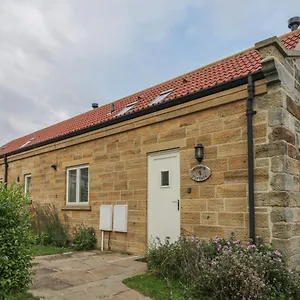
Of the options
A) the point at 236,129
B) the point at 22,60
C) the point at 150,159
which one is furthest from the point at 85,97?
the point at 236,129

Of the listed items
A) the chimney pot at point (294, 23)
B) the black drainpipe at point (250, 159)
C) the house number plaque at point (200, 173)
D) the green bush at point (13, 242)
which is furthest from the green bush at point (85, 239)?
the chimney pot at point (294, 23)

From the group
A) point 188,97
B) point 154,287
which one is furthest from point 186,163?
point 154,287

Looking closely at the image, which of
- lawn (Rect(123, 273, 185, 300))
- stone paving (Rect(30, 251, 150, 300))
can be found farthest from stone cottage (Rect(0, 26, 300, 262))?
lawn (Rect(123, 273, 185, 300))

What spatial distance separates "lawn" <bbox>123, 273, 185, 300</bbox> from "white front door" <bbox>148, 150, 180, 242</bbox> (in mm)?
1806

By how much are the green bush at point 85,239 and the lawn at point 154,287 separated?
146 inches

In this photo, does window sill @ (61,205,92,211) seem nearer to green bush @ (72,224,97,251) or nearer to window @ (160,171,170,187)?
green bush @ (72,224,97,251)

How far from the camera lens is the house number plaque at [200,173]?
20.6ft

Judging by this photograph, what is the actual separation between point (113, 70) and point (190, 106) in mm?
7905

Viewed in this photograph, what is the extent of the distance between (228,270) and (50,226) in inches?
290

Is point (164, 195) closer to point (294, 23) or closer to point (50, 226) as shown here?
point (50, 226)

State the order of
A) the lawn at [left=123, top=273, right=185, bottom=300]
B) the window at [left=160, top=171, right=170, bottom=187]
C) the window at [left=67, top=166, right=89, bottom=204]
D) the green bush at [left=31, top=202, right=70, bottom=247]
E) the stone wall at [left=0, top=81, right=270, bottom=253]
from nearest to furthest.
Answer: the lawn at [left=123, top=273, right=185, bottom=300] < the stone wall at [left=0, top=81, right=270, bottom=253] < the window at [left=160, top=171, right=170, bottom=187] < the green bush at [left=31, top=202, right=70, bottom=247] < the window at [left=67, top=166, right=89, bottom=204]

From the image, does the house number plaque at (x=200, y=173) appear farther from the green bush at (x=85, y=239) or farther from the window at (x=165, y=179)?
the green bush at (x=85, y=239)

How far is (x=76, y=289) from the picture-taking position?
15.2 ft

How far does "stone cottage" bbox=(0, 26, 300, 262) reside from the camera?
5.31 meters
